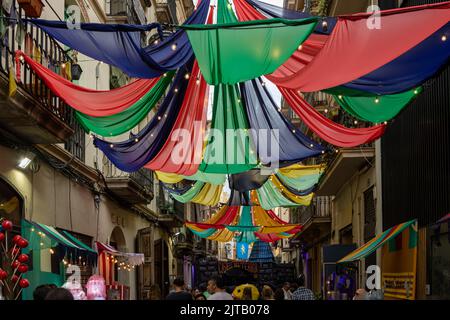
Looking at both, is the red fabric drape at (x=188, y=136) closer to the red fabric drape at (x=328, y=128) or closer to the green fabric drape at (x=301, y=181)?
the red fabric drape at (x=328, y=128)

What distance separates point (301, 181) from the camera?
15945mm

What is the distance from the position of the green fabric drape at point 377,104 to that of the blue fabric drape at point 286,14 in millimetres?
1277

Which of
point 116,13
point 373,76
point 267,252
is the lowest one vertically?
point 267,252

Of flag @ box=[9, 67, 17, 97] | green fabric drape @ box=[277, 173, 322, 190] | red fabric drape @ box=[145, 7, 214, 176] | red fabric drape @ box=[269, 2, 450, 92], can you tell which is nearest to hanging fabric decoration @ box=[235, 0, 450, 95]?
red fabric drape @ box=[269, 2, 450, 92]

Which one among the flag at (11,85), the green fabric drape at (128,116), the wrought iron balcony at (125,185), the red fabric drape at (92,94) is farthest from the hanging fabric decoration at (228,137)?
the wrought iron balcony at (125,185)

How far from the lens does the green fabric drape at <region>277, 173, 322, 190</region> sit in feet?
51.8

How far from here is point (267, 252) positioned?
129 ft

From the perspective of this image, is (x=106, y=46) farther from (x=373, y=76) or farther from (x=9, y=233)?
(x=9, y=233)

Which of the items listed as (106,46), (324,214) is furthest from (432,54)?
(324,214)

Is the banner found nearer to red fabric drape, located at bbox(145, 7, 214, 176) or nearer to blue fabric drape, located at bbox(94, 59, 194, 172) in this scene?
red fabric drape, located at bbox(145, 7, 214, 176)

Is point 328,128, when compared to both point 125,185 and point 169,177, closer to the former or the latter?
point 169,177

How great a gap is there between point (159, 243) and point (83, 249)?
16.1 meters

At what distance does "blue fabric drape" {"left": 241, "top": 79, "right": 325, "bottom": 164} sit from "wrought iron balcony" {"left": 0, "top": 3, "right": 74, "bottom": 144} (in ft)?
10.0

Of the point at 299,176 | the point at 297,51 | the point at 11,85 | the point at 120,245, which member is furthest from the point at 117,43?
the point at 120,245
